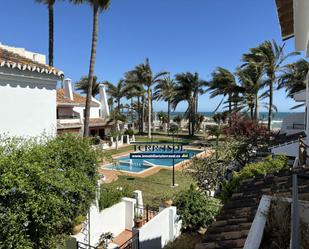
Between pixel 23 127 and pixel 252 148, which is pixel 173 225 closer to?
pixel 23 127

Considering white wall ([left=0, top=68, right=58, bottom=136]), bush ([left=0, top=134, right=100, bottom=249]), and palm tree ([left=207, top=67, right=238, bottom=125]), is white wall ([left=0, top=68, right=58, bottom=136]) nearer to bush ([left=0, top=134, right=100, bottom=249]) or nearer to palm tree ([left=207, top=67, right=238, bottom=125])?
bush ([left=0, top=134, right=100, bottom=249])

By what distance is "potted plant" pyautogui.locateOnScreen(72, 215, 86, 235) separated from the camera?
9.86m

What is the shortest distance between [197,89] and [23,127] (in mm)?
41885

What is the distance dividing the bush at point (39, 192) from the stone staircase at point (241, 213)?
455 cm

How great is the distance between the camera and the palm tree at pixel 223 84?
39.3 metres

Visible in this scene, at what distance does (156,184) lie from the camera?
66.9 feet

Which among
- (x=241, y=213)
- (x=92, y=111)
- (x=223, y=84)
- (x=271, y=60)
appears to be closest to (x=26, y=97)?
(x=241, y=213)

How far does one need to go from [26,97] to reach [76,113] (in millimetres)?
30111

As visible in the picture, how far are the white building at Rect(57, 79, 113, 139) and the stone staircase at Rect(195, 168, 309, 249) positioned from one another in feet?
90.6

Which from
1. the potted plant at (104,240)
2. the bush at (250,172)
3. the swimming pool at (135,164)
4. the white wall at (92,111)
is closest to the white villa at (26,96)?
the potted plant at (104,240)

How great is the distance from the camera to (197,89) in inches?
1939

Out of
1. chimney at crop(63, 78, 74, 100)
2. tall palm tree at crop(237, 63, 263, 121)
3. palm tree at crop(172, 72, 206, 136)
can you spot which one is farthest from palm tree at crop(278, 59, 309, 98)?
chimney at crop(63, 78, 74, 100)

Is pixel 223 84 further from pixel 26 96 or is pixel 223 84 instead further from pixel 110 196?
pixel 26 96

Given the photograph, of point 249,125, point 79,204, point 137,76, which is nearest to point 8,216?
point 79,204
